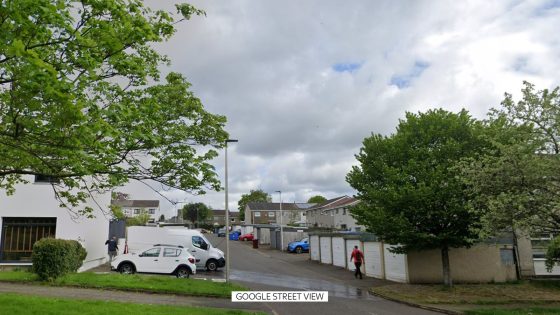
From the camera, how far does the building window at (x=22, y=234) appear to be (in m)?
20.8

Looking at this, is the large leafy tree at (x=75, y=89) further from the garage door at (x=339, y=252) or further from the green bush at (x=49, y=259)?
the garage door at (x=339, y=252)

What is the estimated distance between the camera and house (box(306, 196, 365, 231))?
210 ft

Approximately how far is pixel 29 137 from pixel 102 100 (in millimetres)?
1701

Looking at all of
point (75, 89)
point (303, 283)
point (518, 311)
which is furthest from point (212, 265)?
point (75, 89)

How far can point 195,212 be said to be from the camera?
110 m

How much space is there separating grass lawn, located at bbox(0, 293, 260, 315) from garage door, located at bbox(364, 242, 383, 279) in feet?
43.2

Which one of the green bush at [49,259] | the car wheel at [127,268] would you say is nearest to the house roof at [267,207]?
the car wheel at [127,268]

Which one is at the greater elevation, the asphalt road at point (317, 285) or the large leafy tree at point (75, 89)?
the large leafy tree at point (75, 89)

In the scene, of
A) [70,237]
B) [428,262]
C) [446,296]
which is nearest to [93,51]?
[446,296]

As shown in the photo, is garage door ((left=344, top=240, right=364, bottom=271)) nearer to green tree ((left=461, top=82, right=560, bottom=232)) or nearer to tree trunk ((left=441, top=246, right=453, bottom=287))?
tree trunk ((left=441, top=246, right=453, bottom=287))

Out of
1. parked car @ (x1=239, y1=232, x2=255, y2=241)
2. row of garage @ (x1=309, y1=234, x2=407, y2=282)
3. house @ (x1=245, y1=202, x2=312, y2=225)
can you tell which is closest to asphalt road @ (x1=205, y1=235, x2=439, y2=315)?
row of garage @ (x1=309, y1=234, x2=407, y2=282)

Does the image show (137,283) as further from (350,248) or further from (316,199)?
(316,199)

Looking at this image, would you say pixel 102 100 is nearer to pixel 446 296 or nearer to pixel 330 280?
pixel 446 296

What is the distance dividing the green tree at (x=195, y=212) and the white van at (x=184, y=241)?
8073cm
